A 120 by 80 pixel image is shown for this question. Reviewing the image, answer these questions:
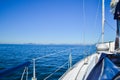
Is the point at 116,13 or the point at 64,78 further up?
the point at 116,13

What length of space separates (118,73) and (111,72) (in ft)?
0.35

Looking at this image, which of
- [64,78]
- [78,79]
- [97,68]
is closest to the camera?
[97,68]

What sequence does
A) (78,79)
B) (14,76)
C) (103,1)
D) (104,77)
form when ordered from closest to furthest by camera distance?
1. (104,77)
2. (78,79)
3. (103,1)
4. (14,76)

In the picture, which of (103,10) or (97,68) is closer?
(97,68)

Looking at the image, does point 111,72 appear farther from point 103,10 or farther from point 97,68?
point 103,10

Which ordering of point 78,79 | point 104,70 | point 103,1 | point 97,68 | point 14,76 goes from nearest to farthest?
point 104,70 < point 97,68 < point 78,79 < point 103,1 < point 14,76

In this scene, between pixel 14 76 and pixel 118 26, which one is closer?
pixel 118 26

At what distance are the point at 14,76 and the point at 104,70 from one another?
997 cm

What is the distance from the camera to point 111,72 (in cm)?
283

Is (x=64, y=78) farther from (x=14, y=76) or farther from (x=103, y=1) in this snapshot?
(x=14, y=76)

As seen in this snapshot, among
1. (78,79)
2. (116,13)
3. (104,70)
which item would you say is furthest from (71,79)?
(116,13)

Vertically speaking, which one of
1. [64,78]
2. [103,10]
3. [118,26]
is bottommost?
[64,78]

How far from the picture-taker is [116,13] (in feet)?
28.5

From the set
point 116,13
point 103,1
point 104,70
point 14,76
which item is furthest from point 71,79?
point 14,76
